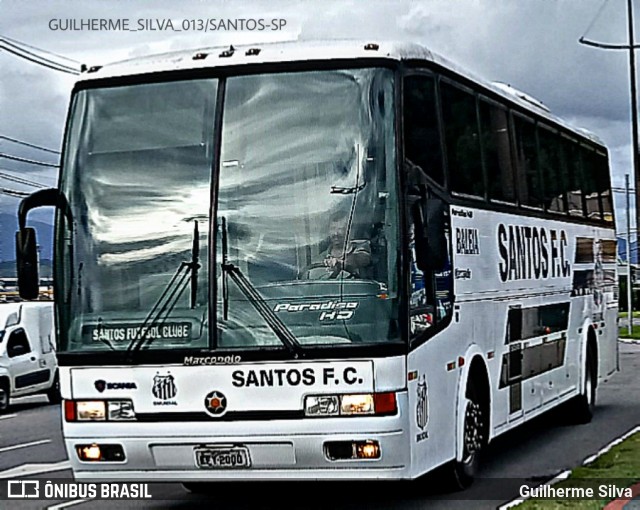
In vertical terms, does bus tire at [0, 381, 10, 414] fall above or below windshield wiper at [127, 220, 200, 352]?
below

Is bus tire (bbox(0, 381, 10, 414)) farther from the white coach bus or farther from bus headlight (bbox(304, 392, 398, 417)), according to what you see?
bus headlight (bbox(304, 392, 398, 417))

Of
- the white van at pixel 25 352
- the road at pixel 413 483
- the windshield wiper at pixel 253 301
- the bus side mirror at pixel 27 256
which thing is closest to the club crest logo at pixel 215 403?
the windshield wiper at pixel 253 301

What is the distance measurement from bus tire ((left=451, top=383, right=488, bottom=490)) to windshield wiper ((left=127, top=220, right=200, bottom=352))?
276 centimetres

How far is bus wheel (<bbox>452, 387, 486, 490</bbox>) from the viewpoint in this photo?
425 inches

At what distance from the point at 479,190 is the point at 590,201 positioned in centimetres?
590

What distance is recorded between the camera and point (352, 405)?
8914mm

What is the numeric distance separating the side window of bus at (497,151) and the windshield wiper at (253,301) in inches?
139

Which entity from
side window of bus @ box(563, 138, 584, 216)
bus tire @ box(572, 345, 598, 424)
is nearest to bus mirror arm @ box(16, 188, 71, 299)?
side window of bus @ box(563, 138, 584, 216)

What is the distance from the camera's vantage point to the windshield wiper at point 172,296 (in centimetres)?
929

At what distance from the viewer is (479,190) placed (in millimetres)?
11727

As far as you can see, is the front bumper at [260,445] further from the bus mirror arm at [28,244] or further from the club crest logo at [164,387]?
the bus mirror arm at [28,244]

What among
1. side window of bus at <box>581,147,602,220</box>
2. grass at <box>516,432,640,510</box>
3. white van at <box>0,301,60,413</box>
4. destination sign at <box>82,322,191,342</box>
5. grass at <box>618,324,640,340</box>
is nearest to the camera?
destination sign at <box>82,322,191,342</box>

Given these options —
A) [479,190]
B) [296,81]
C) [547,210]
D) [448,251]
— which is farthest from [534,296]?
[296,81]

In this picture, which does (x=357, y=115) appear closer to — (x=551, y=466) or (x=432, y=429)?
(x=432, y=429)
